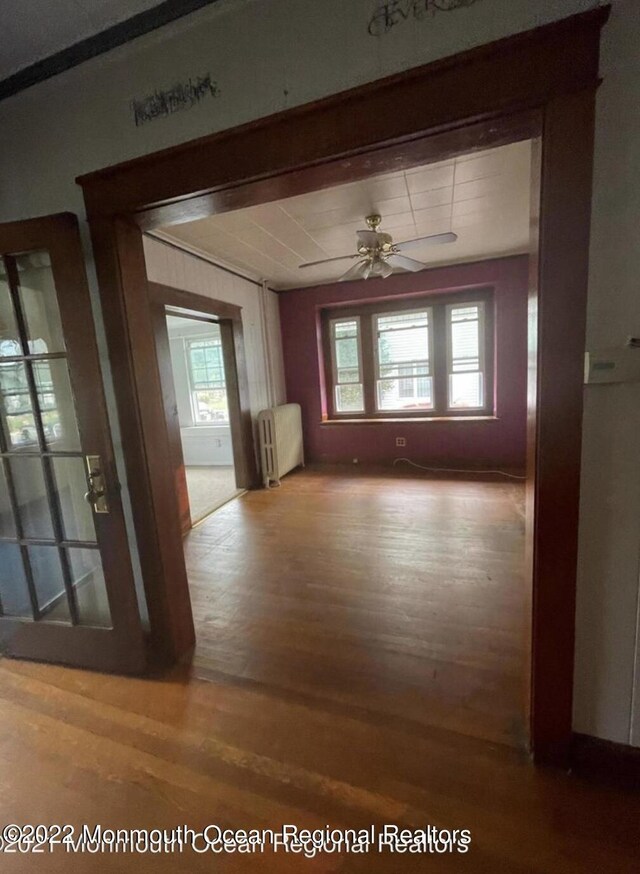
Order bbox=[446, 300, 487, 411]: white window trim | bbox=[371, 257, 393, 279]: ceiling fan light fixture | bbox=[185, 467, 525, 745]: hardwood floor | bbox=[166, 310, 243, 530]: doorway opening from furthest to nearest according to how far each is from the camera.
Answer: bbox=[166, 310, 243, 530]: doorway opening
bbox=[446, 300, 487, 411]: white window trim
bbox=[371, 257, 393, 279]: ceiling fan light fixture
bbox=[185, 467, 525, 745]: hardwood floor

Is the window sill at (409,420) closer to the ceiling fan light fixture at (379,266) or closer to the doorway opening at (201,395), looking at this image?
the doorway opening at (201,395)

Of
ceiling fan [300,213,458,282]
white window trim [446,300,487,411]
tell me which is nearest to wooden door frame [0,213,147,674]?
ceiling fan [300,213,458,282]

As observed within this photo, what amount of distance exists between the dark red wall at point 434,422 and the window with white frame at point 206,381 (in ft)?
4.62

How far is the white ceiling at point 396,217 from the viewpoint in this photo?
242 cm

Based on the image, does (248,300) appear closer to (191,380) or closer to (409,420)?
(191,380)

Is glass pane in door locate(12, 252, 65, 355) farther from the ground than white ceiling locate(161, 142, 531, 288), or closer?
closer

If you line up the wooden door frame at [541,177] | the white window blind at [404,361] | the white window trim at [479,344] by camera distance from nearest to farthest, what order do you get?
1. the wooden door frame at [541,177]
2. the white window trim at [479,344]
3. the white window blind at [404,361]

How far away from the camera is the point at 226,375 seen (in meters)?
4.18

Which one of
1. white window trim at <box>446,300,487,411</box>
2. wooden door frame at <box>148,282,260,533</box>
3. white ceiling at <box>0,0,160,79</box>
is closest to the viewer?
white ceiling at <box>0,0,160,79</box>

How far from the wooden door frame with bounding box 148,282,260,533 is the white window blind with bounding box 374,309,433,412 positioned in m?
1.92

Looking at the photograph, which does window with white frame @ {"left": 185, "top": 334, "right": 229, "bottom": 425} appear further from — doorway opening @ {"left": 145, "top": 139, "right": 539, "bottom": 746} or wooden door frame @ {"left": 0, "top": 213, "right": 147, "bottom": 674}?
wooden door frame @ {"left": 0, "top": 213, "right": 147, "bottom": 674}

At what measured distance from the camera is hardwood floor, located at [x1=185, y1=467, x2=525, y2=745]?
156 cm

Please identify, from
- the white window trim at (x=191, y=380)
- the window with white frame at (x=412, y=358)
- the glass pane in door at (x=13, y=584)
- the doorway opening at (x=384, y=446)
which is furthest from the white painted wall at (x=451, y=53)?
the white window trim at (x=191, y=380)

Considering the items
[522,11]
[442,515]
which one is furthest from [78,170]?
[442,515]
